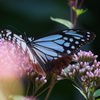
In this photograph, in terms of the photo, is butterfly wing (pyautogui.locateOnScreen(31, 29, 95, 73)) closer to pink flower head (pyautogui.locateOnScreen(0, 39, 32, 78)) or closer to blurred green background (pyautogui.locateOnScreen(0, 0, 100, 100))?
pink flower head (pyautogui.locateOnScreen(0, 39, 32, 78))

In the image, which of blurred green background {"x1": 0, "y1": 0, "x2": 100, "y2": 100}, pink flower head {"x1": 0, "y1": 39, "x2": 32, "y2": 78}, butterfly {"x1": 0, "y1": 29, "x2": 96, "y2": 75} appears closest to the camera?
pink flower head {"x1": 0, "y1": 39, "x2": 32, "y2": 78}

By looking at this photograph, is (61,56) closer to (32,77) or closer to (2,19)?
(32,77)

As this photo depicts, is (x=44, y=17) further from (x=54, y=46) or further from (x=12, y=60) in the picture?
(x=12, y=60)

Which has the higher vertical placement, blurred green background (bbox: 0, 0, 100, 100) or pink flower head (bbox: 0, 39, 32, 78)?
blurred green background (bbox: 0, 0, 100, 100)

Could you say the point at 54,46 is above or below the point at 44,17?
below

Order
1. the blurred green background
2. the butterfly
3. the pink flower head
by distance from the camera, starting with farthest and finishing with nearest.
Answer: the blurred green background, the butterfly, the pink flower head

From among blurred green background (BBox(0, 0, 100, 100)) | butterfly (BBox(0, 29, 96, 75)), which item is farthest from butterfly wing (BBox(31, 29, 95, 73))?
blurred green background (BBox(0, 0, 100, 100))

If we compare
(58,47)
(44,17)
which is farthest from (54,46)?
(44,17)

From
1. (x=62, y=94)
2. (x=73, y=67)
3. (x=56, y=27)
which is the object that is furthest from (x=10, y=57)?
(x=56, y=27)
